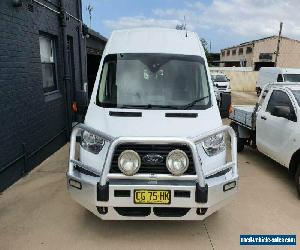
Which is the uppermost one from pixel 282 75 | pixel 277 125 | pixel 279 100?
pixel 279 100

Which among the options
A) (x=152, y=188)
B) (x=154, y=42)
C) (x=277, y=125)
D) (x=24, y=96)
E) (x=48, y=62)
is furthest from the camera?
(x=48, y=62)

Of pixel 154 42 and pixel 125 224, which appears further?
pixel 154 42

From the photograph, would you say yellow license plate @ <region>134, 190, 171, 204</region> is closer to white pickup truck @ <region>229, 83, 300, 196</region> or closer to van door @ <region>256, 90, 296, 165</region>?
white pickup truck @ <region>229, 83, 300, 196</region>

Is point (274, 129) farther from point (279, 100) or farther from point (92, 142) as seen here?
point (92, 142)

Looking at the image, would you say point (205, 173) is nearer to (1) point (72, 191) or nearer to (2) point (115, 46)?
(1) point (72, 191)

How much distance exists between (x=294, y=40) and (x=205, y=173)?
49642mm

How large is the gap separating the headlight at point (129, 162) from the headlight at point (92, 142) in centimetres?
39

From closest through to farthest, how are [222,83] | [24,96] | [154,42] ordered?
1. [154,42]
2. [24,96]
3. [222,83]

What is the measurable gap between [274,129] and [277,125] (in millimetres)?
119

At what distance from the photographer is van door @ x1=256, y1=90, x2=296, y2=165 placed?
5863 mm

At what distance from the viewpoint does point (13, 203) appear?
5.15 meters

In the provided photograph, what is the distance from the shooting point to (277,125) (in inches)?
244

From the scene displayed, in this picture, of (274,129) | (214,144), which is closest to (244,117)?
(274,129)

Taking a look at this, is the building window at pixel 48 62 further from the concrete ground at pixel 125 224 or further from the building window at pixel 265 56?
the building window at pixel 265 56
